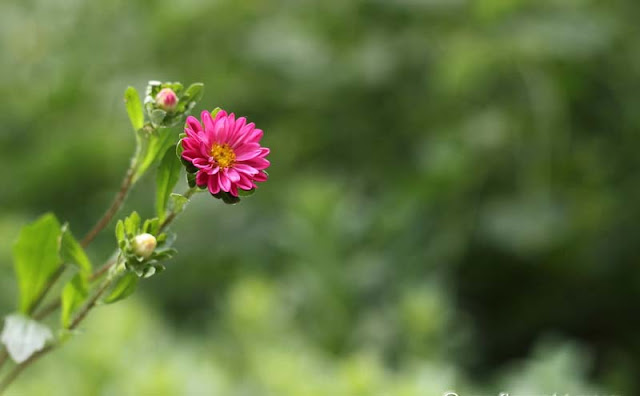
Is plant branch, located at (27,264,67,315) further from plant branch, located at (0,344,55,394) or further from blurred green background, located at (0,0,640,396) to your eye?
blurred green background, located at (0,0,640,396)

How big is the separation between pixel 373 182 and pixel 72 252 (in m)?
0.78

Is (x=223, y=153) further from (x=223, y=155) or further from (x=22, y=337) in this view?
(x=22, y=337)

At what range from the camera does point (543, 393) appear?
0.59 meters

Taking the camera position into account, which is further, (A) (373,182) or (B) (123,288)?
(A) (373,182)

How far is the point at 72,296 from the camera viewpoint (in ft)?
1.26

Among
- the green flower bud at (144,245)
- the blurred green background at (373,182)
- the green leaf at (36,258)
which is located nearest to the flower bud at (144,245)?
the green flower bud at (144,245)

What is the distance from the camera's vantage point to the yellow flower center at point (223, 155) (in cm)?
31

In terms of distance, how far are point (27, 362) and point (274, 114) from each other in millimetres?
848

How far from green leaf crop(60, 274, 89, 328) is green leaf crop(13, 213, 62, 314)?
3cm

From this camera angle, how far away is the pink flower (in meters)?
0.31

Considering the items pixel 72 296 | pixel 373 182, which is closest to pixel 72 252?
pixel 72 296

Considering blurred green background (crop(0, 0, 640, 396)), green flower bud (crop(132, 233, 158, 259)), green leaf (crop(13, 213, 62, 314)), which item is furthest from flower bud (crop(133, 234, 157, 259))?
blurred green background (crop(0, 0, 640, 396))

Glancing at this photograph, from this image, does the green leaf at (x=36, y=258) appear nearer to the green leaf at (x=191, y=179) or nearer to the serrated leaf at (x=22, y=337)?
the serrated leaf at (x=22, y=337)

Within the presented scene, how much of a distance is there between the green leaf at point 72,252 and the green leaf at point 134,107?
0.05 meters
